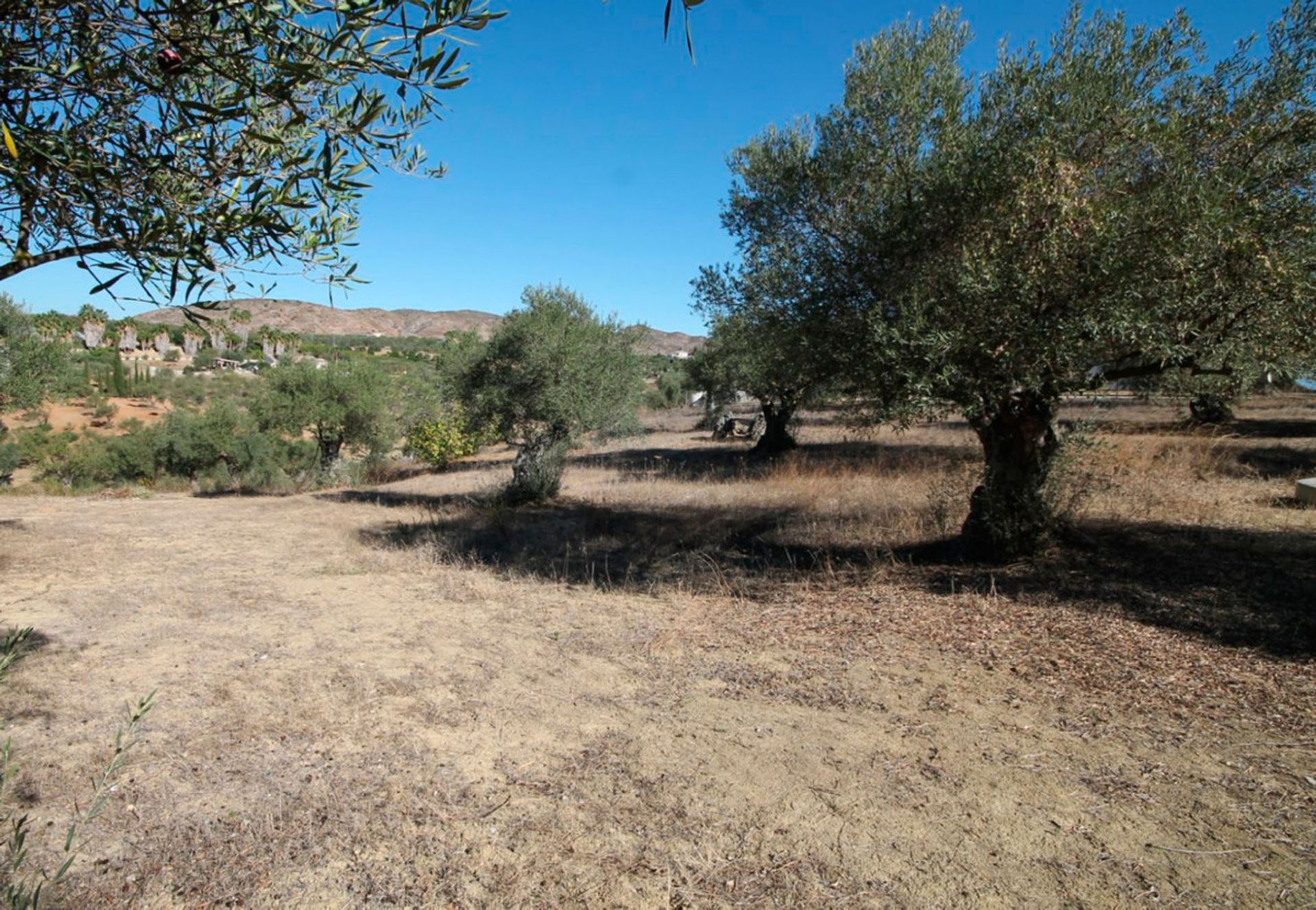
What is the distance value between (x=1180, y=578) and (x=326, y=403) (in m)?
24.6

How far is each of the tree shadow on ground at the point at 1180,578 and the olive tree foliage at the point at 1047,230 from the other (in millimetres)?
647

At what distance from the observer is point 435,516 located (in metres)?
15.3

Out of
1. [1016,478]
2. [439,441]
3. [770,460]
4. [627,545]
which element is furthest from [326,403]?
[1016,478]

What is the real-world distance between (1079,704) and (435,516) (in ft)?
42.4

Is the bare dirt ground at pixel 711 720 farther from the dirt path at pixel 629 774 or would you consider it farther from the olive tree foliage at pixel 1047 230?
the olive tree foliage at pixel 1047 230

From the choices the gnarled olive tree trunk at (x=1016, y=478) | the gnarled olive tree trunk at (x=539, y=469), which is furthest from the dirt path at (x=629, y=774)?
the gnarled olive tree trunk at (x=539, y=469)

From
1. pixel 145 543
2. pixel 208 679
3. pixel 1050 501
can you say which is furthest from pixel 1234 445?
pixel 145 543

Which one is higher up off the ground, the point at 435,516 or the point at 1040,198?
the point at 1040,198

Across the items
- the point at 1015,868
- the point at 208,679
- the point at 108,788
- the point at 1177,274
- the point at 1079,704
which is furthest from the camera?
the point at 1177,274

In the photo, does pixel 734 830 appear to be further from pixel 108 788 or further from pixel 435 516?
pixel 435 516

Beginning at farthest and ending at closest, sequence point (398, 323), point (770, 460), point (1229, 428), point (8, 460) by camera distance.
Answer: point (398, 323) → point (8, 460) → point (770, 460) → point (1229, 428)

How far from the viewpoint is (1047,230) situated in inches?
256

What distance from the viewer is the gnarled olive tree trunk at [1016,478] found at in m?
8.13

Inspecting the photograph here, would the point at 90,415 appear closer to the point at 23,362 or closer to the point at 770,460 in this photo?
the point at 23,362
